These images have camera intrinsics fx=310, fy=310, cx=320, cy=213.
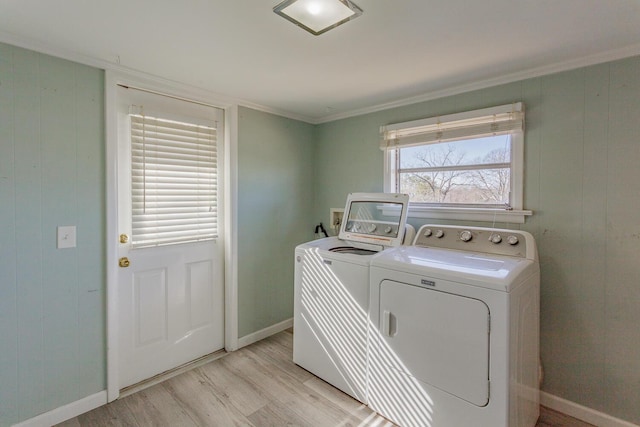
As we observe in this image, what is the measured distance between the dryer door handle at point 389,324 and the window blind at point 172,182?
156 cm

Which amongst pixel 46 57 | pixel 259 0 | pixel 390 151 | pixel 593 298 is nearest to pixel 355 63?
pixel 259 0

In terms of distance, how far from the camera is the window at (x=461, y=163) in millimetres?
2105

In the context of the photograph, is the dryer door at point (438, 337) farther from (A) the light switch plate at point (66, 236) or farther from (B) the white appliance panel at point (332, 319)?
(A) the light switch plate at point (66, 236)

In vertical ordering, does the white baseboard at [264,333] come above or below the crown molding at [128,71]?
below

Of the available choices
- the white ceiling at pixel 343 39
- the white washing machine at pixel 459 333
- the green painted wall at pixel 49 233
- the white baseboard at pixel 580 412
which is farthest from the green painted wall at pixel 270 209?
the white baseboard at pixel 580 412

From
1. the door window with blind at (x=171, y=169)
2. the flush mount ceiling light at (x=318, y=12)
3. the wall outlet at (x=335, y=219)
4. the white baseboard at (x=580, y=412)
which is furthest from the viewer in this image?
the wall outlet at (x=335, y=219)

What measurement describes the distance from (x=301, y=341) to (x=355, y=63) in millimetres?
2023

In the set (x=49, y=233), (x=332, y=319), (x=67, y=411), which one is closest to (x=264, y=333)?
(x=332, y=319)

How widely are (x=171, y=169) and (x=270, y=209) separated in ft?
3.10

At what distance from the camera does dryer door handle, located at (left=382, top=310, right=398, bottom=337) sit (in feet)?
6.00

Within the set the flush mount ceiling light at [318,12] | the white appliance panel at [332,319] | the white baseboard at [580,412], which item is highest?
the flush mount ceiling light at [318,12]

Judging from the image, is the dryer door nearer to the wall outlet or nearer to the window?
the window

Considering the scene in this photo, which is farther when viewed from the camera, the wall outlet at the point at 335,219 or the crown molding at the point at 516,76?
the wall outlet at the point at 335,219

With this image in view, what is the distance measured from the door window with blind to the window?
1511mm
